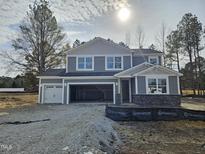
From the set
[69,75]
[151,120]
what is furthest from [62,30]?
[151,120]

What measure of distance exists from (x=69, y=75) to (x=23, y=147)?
14629 millimetres

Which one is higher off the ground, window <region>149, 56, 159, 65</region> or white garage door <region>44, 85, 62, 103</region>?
window <region>149, 56, 159, 65</region>

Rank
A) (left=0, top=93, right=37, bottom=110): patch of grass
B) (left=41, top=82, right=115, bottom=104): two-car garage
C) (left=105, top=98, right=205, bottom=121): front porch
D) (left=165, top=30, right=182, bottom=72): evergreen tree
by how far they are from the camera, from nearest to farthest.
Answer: (left=105, top=98, right=205, bottom=121): front porch
(left=0, top=93, right=37, bottom=110): patch of grass
(left=41, top=82, right=115, bottom=104): two-car garage
(left=165, top=30, right=182, bottom=72): evergreen tree

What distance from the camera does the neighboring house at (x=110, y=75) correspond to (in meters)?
17.6

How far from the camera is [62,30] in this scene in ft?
104

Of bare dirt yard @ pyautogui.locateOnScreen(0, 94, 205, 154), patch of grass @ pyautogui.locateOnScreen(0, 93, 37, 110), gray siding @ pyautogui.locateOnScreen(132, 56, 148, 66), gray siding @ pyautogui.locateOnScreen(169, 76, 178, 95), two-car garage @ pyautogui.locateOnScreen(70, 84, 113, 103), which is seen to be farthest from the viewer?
two-car garage @ pyautogui.locateOnScreen(70, 84, 113, 103)

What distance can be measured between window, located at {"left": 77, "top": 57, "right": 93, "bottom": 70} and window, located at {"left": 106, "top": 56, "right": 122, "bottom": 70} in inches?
76.1

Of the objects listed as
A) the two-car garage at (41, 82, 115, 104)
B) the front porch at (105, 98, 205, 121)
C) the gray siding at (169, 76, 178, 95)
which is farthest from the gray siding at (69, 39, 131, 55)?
the front porch at (105, 98, 205, 121)

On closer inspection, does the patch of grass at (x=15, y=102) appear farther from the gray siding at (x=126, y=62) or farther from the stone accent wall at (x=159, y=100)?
the stone accent wall at (x=159, y=100)

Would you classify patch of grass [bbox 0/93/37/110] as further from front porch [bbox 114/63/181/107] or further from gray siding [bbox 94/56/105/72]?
front porch [bbox 114/63/181/107]

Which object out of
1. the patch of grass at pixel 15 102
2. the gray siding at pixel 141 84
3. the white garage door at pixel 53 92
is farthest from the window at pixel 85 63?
the patch of grass at pixel 15 102

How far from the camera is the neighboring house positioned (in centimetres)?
1761

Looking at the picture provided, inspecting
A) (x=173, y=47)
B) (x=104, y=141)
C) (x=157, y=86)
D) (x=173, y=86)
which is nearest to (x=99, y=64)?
(x=157, y=86)

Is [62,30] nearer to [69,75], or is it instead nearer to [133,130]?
[69,75]
